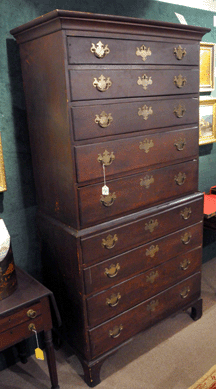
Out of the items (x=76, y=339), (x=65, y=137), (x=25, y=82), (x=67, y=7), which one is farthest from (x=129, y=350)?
(x=67, y=7)

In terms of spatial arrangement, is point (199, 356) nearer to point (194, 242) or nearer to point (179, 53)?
point (194, 242)

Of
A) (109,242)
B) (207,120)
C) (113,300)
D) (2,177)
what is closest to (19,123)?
(2,177)

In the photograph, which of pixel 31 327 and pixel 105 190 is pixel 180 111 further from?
pixel 31 327

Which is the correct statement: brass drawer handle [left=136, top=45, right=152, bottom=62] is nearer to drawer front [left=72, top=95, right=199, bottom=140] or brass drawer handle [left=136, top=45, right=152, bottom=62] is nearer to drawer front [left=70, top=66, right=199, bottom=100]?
drawer front [left=70, top=66, right=199, bottom=100]

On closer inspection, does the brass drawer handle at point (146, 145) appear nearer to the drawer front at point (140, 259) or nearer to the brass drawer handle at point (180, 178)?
the brass drawer handle at point (180, 178)

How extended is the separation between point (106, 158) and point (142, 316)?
123 centimetres

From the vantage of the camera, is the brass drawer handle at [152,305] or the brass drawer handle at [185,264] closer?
the brass drawer handle at [152,305]

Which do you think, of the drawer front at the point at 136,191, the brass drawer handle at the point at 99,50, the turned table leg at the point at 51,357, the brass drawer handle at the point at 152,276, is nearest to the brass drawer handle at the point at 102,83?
the brass drawer handle at the point at 99,50

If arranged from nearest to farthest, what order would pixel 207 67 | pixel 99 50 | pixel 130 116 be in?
pixel 99 50 → pixel 130 116 → pixel 207 67

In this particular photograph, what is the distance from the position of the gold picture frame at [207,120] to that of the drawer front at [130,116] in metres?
0.98

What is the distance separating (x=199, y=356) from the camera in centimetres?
256

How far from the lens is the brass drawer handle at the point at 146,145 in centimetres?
219

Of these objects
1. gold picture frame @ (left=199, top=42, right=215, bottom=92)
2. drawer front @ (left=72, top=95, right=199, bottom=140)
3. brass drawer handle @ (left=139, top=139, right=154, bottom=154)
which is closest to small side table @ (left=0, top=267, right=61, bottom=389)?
drawer front @ (left=72, top=95, right=199, bottom=140)

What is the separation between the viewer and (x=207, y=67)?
3.35 metres
